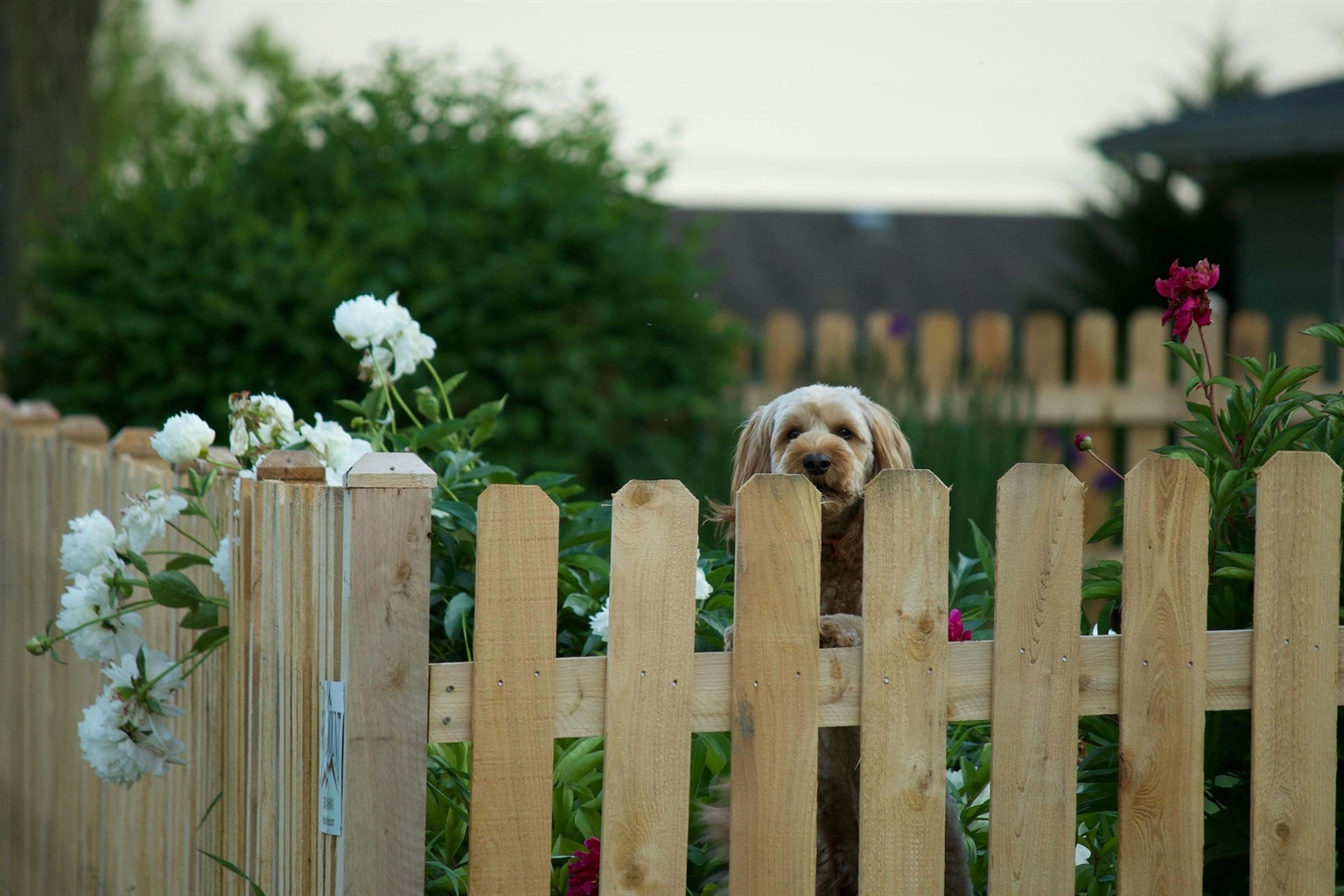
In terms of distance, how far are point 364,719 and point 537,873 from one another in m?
0.34

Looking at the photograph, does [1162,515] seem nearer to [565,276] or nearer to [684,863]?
[684,863]

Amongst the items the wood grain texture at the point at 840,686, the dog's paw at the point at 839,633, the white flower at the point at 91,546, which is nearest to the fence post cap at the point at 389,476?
the wood grain texture at the point at 840,686

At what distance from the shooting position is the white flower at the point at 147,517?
106 inches

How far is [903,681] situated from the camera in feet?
7.08

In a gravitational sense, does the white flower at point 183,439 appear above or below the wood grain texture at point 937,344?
below

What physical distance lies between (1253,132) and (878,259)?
12.0 metres

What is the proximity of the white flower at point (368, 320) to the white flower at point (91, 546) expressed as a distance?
0.60 meters

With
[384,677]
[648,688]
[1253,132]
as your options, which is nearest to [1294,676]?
[648,688]

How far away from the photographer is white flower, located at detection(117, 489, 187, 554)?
2.69 metres

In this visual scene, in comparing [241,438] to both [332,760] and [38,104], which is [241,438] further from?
[38,104]

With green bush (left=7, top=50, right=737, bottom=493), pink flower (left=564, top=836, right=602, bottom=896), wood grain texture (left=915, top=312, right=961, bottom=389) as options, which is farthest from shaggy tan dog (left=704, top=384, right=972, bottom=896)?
wood grain texture (left=915, top=312, right=961, bottom=389)

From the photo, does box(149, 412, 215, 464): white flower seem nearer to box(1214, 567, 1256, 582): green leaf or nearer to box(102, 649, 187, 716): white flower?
box(102, 649, 187, 716): white flower

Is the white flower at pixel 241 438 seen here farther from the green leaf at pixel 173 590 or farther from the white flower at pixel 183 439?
the green leaf at pixel 173 590

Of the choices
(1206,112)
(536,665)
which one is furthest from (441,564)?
(1206,112)
